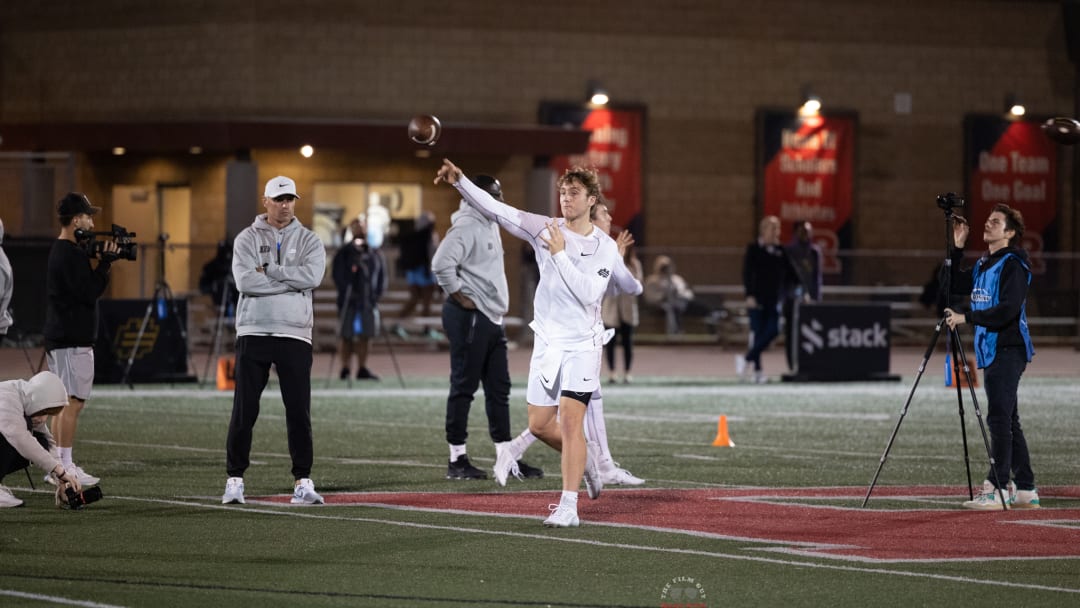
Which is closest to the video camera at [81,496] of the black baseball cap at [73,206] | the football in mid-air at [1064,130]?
the black baseball cap at [73,206]

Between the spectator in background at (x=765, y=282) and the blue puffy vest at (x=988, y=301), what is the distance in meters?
11.9

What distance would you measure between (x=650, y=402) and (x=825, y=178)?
18.1m

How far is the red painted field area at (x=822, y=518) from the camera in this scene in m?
10.1

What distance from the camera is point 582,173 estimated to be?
35.7 ft

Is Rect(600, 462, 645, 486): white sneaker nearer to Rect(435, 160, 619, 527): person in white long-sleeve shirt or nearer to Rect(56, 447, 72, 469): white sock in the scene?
Rect(435, 160, 619, 527): person in white long-sleeve shirt

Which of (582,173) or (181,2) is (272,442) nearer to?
(582,173)

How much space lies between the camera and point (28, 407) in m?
11.3

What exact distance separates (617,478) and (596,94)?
78.4ft

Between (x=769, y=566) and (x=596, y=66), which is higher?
(x=596, y=66)

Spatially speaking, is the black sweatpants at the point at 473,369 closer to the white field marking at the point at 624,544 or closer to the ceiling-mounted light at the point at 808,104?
the white field marking at the point at 624,544

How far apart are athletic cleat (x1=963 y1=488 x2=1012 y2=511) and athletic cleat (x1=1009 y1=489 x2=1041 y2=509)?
1.6 inches

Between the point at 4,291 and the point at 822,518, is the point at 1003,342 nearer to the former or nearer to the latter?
the point at 822,518

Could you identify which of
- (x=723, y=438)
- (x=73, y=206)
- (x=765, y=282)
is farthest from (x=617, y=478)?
(x=765, y=282)

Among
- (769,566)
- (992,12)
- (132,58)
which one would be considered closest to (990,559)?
(769,566)
